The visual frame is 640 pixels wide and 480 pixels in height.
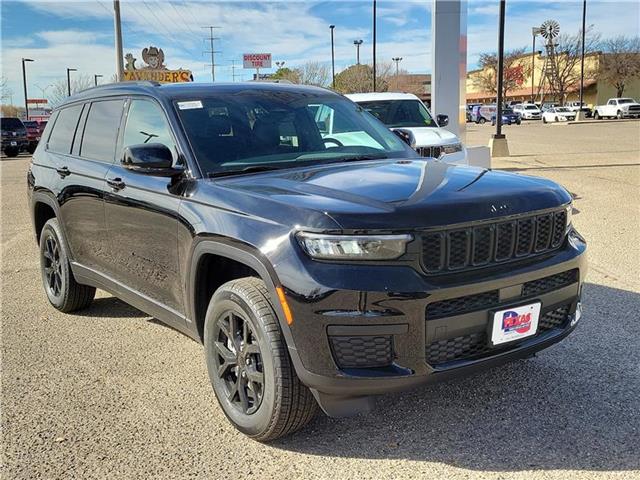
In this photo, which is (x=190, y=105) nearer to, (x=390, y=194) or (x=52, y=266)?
(x=390, y=194)

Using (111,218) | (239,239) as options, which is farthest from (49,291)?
(239,239)

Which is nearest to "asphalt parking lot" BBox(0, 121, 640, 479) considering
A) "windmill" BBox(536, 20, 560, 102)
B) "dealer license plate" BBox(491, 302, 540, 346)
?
"dealer license plate" BBox(491, 302, 540, 346)

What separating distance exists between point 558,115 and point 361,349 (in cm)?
5674

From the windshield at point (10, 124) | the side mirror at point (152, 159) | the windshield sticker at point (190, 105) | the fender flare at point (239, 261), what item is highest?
the windshield at point (10, 124)

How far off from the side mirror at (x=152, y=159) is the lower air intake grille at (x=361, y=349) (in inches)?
59.0

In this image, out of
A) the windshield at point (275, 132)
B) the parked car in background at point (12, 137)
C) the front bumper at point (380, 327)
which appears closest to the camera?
the front bumper at point (380, 327)

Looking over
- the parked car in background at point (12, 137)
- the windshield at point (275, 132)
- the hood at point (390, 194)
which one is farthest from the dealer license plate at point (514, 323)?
the parked car in background at point (12, 137)

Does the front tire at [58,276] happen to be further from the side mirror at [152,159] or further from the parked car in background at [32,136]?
the parked car in background at [32,136]

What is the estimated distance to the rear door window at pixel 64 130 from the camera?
529cm

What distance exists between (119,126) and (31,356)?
1.78 metres

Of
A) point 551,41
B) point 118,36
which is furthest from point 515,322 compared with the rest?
point 551,41

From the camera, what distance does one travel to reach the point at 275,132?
4.09 meters

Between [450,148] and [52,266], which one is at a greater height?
[450,148]

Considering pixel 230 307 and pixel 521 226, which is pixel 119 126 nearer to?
pixel 230 307
